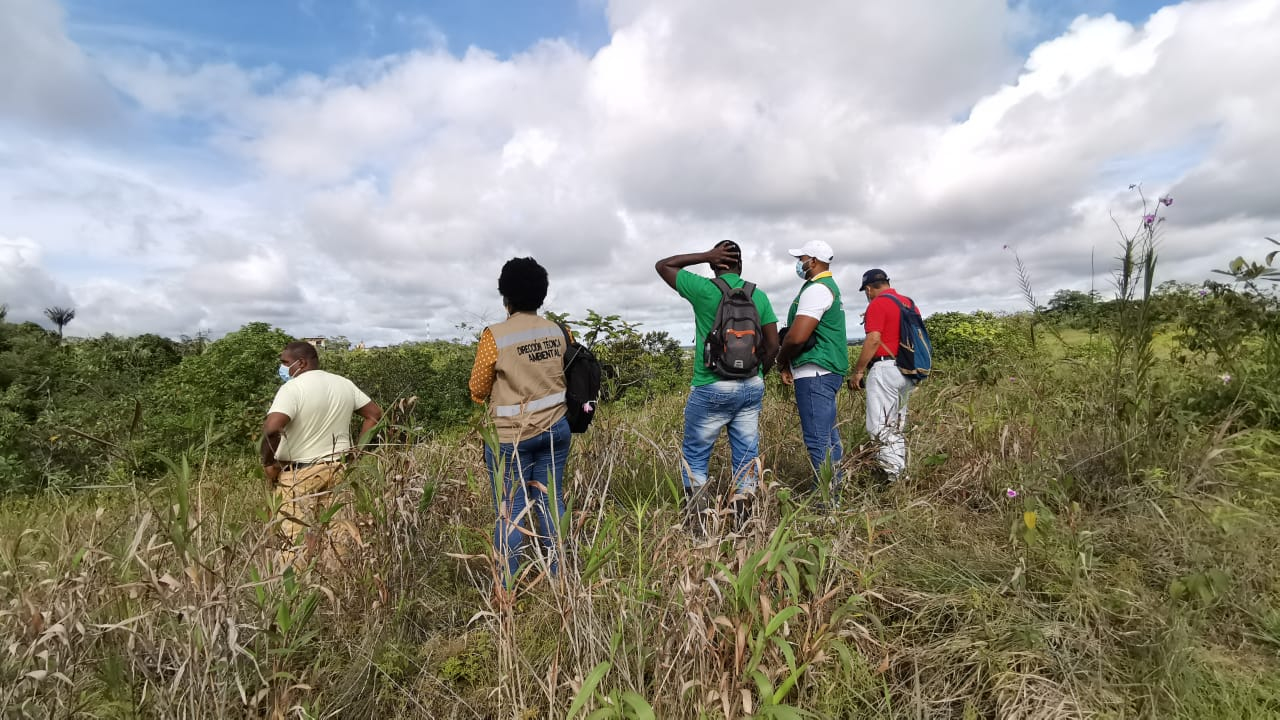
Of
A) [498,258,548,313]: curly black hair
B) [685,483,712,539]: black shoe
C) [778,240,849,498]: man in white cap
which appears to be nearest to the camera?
[685,483,712,539]: black shoe

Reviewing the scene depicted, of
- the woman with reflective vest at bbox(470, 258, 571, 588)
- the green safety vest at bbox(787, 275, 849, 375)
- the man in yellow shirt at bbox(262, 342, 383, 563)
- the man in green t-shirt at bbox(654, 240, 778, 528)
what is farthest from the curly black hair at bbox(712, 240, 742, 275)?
the man in yellow shirt at bbox(262, 342, 383, 563)

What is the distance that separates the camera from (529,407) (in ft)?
9.30

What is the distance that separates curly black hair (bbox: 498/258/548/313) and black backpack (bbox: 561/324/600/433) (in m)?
0.23

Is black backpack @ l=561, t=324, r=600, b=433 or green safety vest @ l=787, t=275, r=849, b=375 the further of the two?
green safety vest @ l=787, t=275, r=849, b=375

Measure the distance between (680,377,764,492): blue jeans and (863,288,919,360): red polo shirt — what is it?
122 cm

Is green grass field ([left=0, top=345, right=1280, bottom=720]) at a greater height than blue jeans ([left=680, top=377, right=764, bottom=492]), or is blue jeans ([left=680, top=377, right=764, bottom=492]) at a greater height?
blue jeans ([left=680, top=377, right=764, bottom=492])

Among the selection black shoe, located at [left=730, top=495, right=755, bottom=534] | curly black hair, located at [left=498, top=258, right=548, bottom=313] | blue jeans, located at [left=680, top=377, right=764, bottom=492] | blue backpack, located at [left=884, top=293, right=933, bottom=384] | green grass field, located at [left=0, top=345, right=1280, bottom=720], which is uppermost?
curly black hair, located at [left=498, top=258, right=548, bottom=313]

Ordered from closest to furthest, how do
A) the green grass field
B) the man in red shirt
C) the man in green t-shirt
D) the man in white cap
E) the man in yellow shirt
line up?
the green grass field
the man in yellow shirt
the man in green t-shirt
the man in white cap
the man in red shirt

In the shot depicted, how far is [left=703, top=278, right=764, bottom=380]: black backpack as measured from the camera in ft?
10.9

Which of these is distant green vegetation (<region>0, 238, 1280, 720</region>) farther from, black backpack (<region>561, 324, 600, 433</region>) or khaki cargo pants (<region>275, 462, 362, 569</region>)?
black backpack (<region>561, 324, 600, 433</region>)

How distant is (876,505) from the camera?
329 centimetres

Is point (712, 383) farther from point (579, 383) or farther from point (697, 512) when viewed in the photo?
point (697, 512)

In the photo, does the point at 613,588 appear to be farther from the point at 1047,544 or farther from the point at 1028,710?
the point at 1047,544

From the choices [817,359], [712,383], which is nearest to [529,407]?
[712,383]
